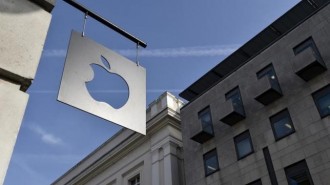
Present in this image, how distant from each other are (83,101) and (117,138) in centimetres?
2269

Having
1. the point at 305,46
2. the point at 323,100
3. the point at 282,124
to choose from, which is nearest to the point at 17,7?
the point at 323,100

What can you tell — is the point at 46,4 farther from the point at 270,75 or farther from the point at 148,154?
the point at 148,154

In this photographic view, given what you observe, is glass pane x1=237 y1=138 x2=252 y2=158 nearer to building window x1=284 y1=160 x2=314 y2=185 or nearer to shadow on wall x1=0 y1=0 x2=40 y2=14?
building window x1=284 y1=160 x2=314 y2=185

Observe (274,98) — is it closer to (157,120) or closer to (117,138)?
(157,120)

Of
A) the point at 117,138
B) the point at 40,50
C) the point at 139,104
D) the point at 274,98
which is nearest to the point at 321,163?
the point at 274,98

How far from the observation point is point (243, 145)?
58.3ft

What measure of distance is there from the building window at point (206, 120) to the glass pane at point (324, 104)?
6329 millimetres

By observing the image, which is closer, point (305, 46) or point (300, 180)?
point (300, 180)

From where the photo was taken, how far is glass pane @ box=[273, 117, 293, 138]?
52.8ft

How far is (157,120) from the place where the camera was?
22.8 metres

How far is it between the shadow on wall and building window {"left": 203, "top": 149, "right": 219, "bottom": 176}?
1639cm

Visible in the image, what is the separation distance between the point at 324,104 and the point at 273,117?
2.57 m

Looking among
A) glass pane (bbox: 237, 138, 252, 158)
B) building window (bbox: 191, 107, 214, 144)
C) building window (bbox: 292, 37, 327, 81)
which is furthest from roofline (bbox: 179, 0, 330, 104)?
glass pane (bbox: 237, 138, 252, 158)

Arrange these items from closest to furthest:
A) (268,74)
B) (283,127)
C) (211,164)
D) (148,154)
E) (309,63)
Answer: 1. (309,63)
2. (283,127)
3. (268,74)
4. (211,164)
5. (148,154)
